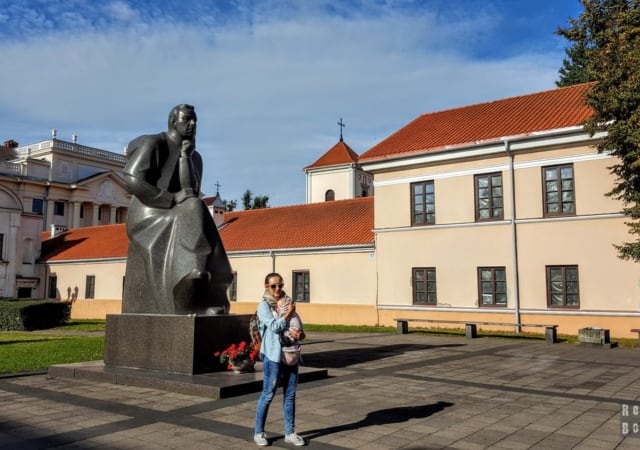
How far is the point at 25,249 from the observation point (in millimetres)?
38188

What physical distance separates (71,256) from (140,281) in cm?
3060

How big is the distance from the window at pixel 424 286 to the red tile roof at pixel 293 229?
274 centimetres

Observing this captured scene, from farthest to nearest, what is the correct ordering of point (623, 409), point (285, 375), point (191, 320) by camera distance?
point (191, 320) < point (623, 409) < point (285, 375)

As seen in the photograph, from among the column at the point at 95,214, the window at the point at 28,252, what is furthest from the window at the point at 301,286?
the column at the point at 95,214

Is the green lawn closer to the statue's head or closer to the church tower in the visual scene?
the statue's head

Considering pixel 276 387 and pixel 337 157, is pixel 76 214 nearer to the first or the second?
pixel 337 157

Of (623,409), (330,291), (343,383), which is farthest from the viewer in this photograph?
(330,291)

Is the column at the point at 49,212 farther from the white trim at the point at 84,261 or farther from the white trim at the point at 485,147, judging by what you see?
the white trim at the point at 485,147

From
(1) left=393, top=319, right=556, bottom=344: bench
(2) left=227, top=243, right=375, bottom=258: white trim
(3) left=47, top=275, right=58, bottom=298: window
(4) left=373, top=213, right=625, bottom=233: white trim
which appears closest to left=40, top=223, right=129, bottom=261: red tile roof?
(3) left=47, top=275, right=58, bottom=298: window

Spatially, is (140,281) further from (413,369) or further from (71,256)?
(71,256)

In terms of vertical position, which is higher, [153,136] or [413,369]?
[153,136]

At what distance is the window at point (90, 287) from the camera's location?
111 ft

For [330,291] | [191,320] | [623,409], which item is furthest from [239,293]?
[623,409]

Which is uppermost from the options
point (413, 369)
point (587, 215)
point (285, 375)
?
point (587, 215)
